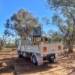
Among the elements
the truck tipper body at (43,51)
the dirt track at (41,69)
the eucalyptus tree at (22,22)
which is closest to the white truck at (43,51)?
the truck tipper body at (43,51)

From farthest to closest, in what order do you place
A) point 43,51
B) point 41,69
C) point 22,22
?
point 22,22, point 43,51, point 41,69

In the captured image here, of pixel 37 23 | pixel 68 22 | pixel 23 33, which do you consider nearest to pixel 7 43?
pixel 23 33

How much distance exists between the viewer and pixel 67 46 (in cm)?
2619

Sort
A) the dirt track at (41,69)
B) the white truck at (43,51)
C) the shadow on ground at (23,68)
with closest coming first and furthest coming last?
the dirt track at (41,69) → the shadow on ground at (23,68) → the white truck at (43,51)

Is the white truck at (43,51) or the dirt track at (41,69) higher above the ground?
the white truck at (43,51)

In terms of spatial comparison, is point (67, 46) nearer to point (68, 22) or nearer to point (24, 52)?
point (68, 22)

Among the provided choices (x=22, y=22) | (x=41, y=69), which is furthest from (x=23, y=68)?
(x=22, y=22)

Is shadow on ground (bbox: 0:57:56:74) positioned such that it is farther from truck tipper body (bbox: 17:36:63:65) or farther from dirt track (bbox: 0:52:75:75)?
truck tipper body (bbox: 17:36:63:65)

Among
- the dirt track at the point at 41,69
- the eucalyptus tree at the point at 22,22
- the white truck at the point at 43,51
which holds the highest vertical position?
the eucalyptus tree at the point at 22,22

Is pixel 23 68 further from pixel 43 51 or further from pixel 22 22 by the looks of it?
pixel 22 22

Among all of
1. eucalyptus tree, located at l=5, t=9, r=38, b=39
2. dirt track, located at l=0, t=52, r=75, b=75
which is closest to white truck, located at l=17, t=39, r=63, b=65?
dirt track, located at l=0, t=52, r=75, b=75

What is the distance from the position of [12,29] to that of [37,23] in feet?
19.4

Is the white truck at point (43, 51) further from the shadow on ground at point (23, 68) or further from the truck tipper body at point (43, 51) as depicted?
the shadow on ground at point (23, 68)

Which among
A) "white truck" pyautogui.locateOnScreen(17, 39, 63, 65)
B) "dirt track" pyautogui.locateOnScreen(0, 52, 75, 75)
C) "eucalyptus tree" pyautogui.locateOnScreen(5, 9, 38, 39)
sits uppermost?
"eucalyptus tree" pyautogui.locateOnScreen(5, 9, 38, 39)
